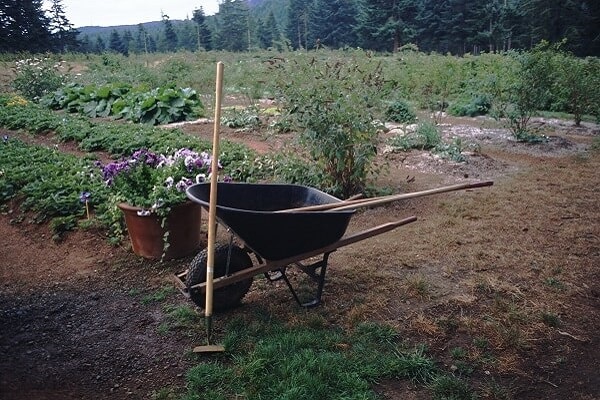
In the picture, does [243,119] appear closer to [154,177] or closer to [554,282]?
[154,177]

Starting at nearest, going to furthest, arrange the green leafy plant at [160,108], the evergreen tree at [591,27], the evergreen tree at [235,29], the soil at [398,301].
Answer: the soil at [398,301] < the green leafy plant at [160,108] < the evergreen tree at [591,27] < the evergreen tree at [235,29]

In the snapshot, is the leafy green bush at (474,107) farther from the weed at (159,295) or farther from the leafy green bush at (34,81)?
the leafy green bush at (34,81)

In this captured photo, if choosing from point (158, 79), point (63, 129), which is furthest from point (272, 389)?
point (158, 79)

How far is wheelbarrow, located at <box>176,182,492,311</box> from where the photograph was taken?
2678 mm

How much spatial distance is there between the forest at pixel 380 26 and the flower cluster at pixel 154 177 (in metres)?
19.9

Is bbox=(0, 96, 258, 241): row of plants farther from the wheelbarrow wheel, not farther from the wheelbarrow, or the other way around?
the wheelbarrow wheel

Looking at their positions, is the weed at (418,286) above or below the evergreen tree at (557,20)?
below

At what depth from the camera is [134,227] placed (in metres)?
3.75

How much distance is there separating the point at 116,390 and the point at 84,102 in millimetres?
10615

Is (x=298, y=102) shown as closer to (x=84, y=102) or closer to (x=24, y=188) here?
(x=24, y=188)

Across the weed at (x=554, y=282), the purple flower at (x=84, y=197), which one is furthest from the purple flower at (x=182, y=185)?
the weed at (x=554, y=282)

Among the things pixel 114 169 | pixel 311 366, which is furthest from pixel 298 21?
pixel 311 366

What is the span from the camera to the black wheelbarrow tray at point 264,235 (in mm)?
2672

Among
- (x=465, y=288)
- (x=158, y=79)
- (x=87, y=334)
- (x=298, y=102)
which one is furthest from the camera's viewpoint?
(x=158, y=79)
